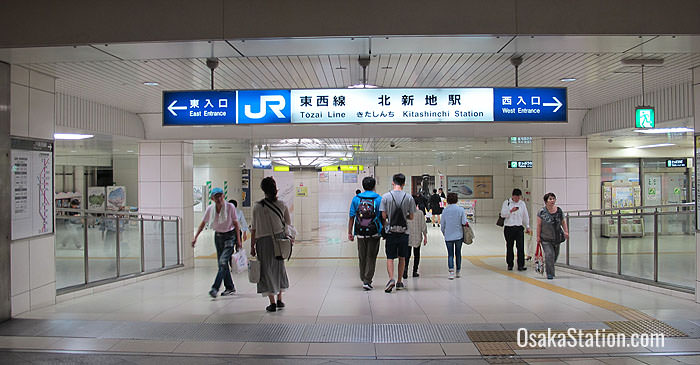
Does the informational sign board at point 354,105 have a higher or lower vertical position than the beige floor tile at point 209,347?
higher

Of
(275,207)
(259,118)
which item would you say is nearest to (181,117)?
(259,118)

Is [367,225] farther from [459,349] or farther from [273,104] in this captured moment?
[459,349]

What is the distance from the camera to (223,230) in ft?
20.0

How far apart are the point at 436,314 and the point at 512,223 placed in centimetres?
419

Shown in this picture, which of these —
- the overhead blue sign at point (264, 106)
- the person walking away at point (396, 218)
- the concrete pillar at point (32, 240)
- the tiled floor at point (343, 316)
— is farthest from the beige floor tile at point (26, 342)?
the person walking away at point (396, 218)

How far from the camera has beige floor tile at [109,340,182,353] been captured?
3802 mm

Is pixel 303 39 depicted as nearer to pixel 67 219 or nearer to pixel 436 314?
pixel 436 314

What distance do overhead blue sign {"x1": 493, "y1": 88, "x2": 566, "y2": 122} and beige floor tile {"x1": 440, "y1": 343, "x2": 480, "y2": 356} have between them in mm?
2628

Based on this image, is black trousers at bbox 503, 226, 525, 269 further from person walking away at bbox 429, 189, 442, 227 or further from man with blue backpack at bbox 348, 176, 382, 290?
person walking away at bbox 429, 189, 442, 227

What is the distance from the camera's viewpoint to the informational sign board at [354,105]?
17.2 feet

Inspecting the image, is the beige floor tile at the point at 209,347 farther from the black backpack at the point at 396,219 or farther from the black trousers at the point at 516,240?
the black trousers at the point at 516,240

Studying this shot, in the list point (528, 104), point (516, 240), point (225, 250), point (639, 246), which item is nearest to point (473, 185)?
point (516, 240)

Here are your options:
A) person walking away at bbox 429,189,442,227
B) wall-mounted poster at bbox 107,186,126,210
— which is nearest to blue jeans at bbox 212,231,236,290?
person walking away at bbox 429,189,442,227

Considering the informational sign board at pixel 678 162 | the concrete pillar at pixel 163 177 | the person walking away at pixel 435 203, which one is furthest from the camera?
the person walking away at pixel 435 203
